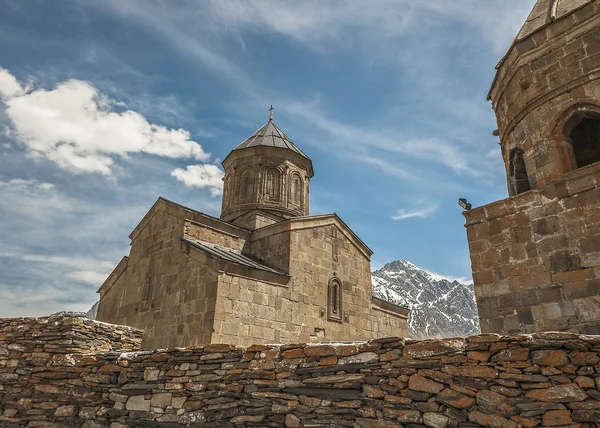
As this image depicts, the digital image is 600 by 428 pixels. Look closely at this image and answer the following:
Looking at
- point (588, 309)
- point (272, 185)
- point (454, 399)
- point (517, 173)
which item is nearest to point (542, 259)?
point (588, 309)

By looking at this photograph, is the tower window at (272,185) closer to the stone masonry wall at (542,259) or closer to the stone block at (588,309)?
the stone masonry wall at (542,259)

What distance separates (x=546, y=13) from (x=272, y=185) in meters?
8.63

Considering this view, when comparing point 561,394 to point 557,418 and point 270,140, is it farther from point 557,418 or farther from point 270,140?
point 270,140

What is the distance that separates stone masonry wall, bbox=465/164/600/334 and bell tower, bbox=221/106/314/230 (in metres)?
7.65

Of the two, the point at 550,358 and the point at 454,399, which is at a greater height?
the point at 550,358

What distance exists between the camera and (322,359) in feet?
12.5

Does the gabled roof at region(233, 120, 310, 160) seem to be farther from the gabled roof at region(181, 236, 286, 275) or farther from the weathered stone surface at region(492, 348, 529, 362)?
the weathered stone surface at region(492, 348, 529, 362)

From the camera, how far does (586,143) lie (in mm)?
6309

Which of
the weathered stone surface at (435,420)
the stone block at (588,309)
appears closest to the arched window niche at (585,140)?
the stone block at (588,309)

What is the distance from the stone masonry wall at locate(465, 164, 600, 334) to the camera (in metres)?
4.78

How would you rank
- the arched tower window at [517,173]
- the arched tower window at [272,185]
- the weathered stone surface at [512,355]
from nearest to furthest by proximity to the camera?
1. the weathered stone surface at [512,355]
2. the arched tower window at [517,173]
3. the arched tower window at [272,185]

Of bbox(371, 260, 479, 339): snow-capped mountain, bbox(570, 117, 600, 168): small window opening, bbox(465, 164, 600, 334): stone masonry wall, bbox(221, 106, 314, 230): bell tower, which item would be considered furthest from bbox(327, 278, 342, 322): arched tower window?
bbox(371, 260, 479, 339): snow-capped mountain

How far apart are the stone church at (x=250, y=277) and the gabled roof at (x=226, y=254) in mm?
56

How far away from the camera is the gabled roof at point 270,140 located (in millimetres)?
13689
